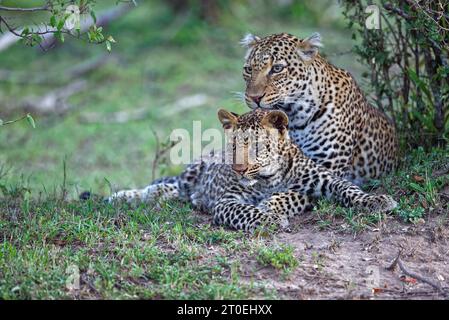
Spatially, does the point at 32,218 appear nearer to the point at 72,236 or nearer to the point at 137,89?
the point at 72,236

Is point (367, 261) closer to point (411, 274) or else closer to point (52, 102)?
point (411, 274)

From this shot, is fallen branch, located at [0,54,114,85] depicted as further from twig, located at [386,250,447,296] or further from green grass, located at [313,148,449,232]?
twig, located at [386,250,447,296]

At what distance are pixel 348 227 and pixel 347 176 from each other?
5.87 feet

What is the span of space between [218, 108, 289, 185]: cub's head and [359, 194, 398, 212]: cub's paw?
1078mm

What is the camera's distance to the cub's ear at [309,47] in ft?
34.9

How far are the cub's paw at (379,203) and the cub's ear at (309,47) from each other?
211 cm

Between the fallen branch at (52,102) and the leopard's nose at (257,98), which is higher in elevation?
the fallen branch at (52,102)

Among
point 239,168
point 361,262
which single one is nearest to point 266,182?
point 239,168

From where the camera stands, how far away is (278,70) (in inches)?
411

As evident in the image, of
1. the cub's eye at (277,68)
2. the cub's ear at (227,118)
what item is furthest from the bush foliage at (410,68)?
the cub's ear at (227,118)

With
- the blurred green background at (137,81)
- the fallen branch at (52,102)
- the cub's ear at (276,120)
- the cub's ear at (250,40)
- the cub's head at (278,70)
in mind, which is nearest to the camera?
the cub's ear at (276,120)

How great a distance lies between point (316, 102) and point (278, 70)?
0.63 meters

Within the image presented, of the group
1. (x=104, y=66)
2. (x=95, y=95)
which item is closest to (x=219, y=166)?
(x=95, y=95)

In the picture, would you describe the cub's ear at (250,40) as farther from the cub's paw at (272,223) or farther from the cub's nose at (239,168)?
the cub's paw at (272,223)
